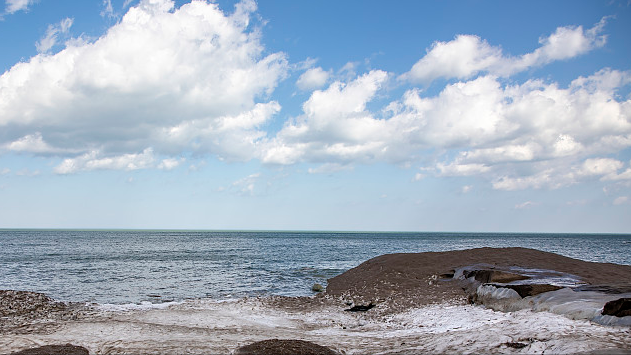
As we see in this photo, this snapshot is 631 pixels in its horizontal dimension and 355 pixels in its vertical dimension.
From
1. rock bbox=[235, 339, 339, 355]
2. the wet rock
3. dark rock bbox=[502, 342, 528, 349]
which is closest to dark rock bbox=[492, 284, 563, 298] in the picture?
dark rock bbox=[502, 342, 528, 349]

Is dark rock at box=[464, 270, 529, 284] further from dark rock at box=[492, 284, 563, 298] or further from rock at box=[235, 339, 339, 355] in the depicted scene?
rock at box=[235, 339, 339, 355]

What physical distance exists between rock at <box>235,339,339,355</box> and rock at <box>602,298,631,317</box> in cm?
792

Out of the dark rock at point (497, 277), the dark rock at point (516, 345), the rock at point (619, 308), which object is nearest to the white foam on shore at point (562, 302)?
the rock at point (619, 308)

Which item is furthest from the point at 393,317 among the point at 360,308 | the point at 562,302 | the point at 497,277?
the point at 562,302

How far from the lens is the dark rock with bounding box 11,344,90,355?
35.4 ft

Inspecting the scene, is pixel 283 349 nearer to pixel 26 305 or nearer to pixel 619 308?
pixel 619 308

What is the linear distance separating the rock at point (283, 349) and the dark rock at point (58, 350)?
14.9 ft

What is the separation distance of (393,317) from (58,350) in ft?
43.7

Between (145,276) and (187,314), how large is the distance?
18.4 meters

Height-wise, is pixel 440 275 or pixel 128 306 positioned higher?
pixel 440 275

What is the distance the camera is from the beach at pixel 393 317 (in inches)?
449

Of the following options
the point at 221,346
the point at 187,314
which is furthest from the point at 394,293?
the point at 221,346

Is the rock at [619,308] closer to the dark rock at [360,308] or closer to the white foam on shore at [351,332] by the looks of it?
the white foam on shore at [351,332]

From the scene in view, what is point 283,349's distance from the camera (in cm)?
1056
